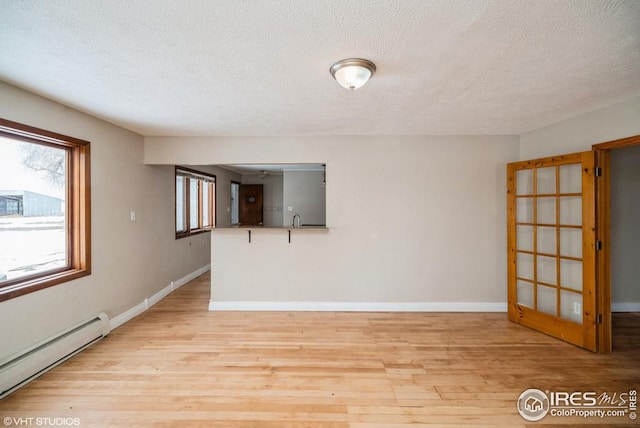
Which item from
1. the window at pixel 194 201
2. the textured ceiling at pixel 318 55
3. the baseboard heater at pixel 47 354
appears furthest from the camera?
the window at pixel 194 201

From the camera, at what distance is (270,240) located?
3.83 m

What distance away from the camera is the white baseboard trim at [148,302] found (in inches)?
129

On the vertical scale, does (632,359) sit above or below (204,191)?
below

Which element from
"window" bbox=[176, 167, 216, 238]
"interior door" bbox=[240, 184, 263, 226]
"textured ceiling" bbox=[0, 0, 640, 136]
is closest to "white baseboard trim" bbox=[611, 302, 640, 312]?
"textured ceiling" bbox=[0, 0, 640, 136]

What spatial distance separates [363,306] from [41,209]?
11.9 ft

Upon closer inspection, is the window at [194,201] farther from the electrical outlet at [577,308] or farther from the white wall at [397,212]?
the electrical outlet at [577,308]

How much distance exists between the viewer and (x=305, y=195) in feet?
21.1

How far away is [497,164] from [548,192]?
2.30 ft

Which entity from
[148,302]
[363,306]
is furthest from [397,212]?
[148,302]

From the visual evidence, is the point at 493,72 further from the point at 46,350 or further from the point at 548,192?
the point at 46,350

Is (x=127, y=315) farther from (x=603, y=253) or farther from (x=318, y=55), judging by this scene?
(x=603, y=253)

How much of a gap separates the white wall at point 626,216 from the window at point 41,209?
6.35 metres

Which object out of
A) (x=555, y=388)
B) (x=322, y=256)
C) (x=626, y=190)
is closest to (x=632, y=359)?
(x=555, y=388)

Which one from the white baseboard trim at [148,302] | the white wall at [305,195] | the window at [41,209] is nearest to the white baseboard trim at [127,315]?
the white baseboard trim at [148,302]
